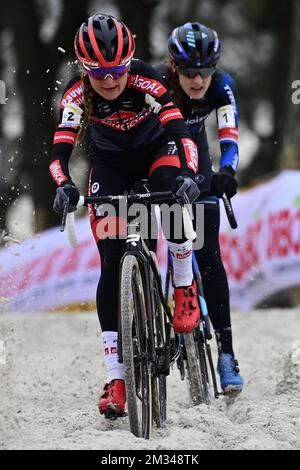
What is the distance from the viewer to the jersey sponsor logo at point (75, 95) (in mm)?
5004

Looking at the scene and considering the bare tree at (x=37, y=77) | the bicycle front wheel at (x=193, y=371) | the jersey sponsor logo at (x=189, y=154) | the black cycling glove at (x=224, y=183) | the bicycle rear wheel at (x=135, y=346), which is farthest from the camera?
the bare tree at (x=37, y=77)

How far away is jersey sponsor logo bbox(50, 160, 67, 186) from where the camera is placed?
482cm

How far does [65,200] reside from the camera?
4.66 meters

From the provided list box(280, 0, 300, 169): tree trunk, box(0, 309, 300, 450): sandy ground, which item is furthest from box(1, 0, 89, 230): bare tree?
box(0, 309, 300, 450): sandy ground

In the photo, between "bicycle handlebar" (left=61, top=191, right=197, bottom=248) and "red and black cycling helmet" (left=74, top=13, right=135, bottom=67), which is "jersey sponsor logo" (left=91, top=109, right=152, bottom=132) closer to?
"red and black cycling helmet" (left=74, top=13, right=135, bottom=67)

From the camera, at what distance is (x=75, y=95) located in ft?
16.4

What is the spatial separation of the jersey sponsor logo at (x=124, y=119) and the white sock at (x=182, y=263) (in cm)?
71

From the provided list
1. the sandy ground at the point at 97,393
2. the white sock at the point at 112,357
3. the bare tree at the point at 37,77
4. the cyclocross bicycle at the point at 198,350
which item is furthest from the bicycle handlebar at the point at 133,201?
the bare tree at the point at 37,77

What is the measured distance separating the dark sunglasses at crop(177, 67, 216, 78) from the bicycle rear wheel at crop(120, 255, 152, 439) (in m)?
1.44

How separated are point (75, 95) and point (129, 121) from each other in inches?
13.2

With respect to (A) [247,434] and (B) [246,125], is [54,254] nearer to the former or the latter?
(A) [247,434]

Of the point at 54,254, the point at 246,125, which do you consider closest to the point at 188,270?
the point at 54,254

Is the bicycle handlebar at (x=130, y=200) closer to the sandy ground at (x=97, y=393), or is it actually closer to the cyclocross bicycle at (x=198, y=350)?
the cyclocross bicycle at (x=198, y=350)

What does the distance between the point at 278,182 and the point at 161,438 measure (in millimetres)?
6476
